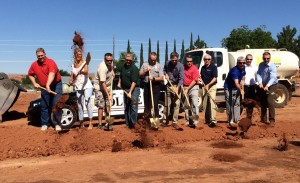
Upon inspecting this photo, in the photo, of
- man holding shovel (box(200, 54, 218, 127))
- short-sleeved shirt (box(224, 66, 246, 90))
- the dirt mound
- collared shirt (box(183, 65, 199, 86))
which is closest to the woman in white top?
collared shirt (box(183, 65, 199, 86))

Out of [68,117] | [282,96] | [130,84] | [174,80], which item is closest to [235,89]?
[174,80]

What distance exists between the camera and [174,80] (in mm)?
8352

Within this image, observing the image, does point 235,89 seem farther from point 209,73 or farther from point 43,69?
point 43,69

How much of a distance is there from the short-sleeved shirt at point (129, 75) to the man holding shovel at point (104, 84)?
31 cm

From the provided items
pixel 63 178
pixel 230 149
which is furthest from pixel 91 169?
pixel 230 149

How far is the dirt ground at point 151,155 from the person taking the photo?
5090mm

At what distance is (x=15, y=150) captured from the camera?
6.70 metres

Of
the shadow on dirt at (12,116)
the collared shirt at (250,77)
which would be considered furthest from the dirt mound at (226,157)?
Answer: the shadow on dirt at (12,116)

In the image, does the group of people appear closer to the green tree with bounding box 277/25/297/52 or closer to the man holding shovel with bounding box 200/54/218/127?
the man holding shovel with bounding box 200/54/218/127

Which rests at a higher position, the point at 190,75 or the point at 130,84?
the point at 190,75

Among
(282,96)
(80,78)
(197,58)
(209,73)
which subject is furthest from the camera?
(282,96)

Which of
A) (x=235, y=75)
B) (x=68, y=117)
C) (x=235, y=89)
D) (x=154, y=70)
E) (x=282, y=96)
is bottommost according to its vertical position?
(x=68, y=117)

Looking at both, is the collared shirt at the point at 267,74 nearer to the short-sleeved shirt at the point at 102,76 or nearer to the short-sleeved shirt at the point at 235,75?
the short-sleeved shirt at the point at 235,75

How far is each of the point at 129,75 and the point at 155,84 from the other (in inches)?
28.8
